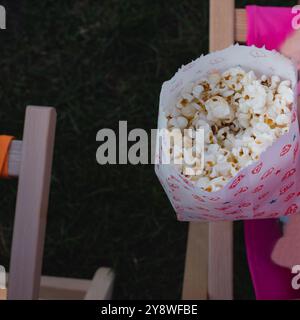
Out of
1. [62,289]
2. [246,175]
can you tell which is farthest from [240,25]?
[62,289]

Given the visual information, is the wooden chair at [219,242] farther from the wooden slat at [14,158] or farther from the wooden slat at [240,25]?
the wooden slat at [14,158]

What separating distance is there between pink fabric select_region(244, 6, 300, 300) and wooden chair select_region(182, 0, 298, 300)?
27 mm

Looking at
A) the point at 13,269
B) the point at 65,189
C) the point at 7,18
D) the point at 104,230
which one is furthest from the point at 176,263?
the point at 7,18

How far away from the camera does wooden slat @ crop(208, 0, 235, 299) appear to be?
2.97 feet

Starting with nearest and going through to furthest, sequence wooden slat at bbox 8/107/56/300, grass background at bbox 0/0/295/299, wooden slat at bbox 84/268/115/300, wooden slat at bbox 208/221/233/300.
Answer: wooden slat at bbox 8/107/56/300
wooden slat at bbox 208/221/233/300
wooden slat at bbox 84/268/115/300
grass background at bbox 0/0/295/299

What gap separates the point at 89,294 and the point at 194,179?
1.65 feet

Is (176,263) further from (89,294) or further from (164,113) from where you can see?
(164,113)

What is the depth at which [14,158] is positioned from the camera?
2.47 feet

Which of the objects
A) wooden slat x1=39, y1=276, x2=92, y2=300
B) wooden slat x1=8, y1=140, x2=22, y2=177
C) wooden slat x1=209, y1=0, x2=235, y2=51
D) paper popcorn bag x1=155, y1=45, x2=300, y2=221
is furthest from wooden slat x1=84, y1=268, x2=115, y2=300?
wooden slat x1=209, y1=0, x2=235, y2=51

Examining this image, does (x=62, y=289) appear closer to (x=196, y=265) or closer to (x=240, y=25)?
(x=196, y=265)

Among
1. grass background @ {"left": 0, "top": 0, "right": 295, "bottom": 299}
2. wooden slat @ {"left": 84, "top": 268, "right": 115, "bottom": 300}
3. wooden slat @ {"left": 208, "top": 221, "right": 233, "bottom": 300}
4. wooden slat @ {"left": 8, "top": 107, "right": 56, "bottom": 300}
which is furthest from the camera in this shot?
grass background @ {"left": 0, "top": 0, "right": 295, "bottom": 299}

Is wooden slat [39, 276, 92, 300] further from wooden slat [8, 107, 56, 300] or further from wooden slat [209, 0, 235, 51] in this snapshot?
wooden slat [209, 0, 235, 51]

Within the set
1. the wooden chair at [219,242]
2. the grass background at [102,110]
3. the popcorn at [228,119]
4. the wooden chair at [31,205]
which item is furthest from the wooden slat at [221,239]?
the grass background at [102,110]

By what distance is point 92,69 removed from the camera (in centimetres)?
146
